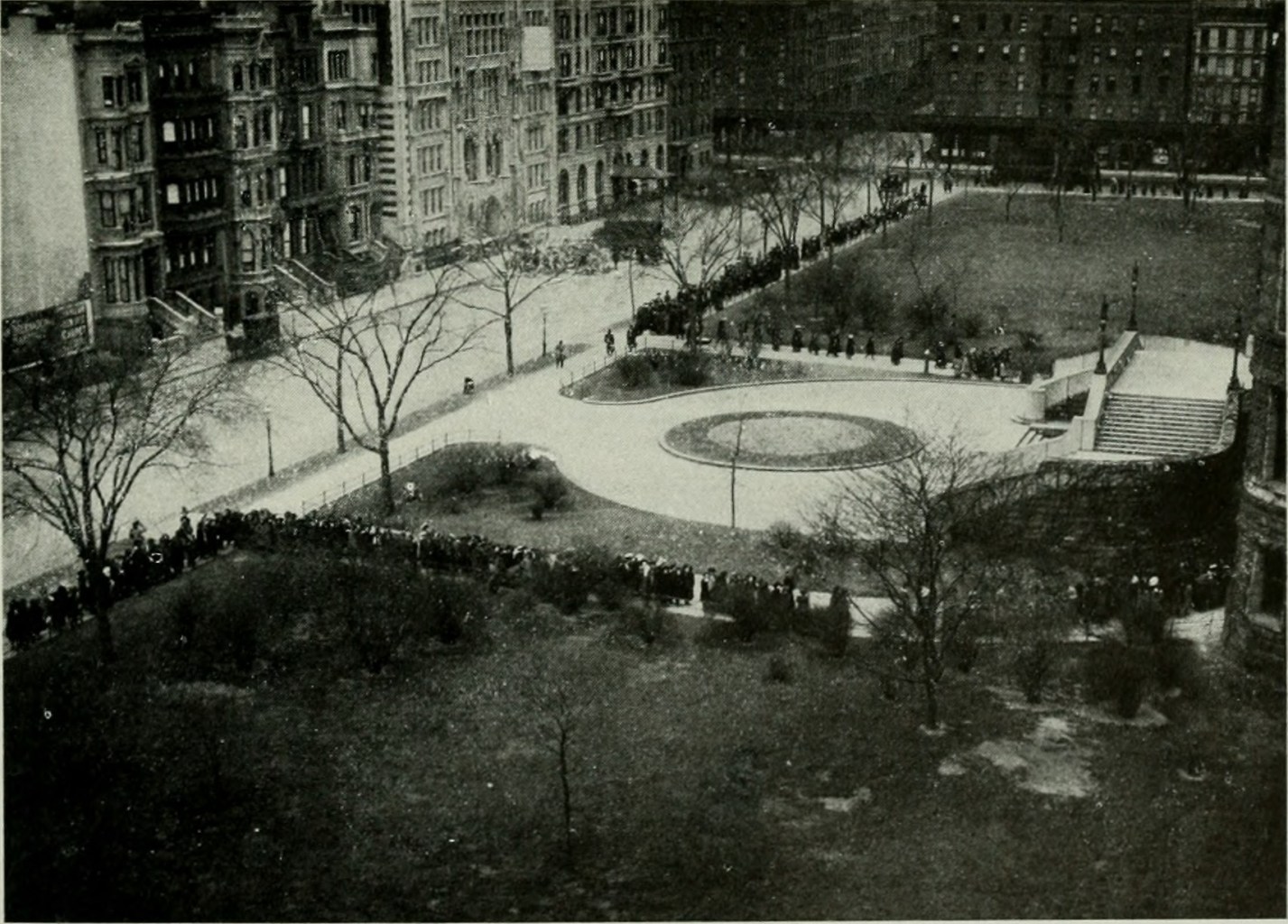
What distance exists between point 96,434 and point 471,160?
162ft

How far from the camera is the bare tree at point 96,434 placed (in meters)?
43.3

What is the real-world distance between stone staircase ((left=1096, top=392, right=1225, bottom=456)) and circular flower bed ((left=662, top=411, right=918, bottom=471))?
675cm

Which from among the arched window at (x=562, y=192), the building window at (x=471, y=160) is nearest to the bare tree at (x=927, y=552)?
the building window at (x=471, y=160)

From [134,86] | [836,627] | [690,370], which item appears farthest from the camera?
[134,86]

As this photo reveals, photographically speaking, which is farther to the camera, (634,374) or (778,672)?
(634,374)

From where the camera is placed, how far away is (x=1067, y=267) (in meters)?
96.2

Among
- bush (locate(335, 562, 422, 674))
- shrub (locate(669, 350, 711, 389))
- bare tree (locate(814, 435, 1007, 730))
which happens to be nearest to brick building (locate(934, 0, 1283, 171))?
shrub (locate(669, 350, 711, 389))

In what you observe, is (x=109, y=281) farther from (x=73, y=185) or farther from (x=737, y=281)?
(x=737, y=281)

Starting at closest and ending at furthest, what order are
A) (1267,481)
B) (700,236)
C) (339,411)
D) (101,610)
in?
(101,610) → (1267,481) → (339,411) → (700,236)

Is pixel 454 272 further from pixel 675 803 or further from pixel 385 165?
pixel 675 803

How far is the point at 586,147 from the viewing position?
11544 cm

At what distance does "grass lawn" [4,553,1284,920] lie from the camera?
32125 mm

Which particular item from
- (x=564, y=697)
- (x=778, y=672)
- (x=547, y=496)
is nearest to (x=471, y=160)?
(x=547, y=496)

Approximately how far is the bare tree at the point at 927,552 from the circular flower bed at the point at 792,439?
6989 millimetres
